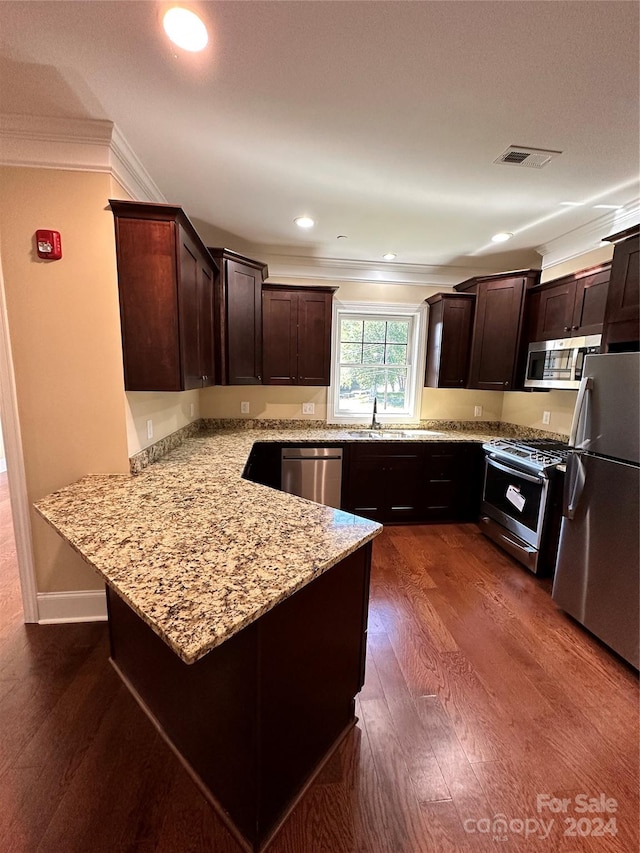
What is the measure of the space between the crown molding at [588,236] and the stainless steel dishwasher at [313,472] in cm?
259

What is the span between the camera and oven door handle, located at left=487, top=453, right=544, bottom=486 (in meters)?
2.64

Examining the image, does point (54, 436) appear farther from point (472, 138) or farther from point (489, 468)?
point (489, 468)

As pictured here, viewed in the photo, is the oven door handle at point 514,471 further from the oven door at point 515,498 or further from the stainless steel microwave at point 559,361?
the stainless steel microwave at point 559,361

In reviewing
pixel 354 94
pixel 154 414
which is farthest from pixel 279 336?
pixel 354 94

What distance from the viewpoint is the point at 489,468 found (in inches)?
129

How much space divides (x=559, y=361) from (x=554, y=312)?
18.9 inches

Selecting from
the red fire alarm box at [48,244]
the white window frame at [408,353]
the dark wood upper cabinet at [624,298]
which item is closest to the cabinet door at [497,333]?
the white window frame at [408,353]

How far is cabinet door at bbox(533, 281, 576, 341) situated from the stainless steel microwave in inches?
3.6

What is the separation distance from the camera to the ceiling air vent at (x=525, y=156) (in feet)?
6.02

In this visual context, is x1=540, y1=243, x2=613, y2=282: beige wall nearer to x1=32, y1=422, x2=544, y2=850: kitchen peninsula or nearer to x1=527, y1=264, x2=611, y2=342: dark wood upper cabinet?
x1=527, y1=264, x2=611, y2=342: dark wood upper cabinet

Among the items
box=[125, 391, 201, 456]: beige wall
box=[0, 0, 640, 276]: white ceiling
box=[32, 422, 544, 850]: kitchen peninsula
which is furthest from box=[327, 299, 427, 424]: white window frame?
box=[32, 422, 544, 850]: kitchen peninsula

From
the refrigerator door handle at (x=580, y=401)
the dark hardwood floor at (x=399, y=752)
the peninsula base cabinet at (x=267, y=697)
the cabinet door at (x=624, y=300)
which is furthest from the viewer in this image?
the refrigerator door handle at (x=580, y=401)

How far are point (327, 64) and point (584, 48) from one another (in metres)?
0.95

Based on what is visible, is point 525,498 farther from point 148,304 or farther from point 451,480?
point 148,304
